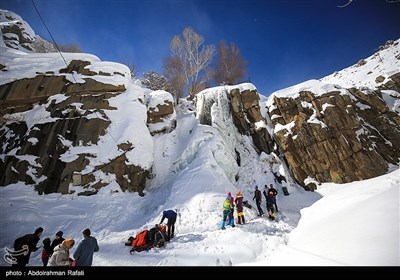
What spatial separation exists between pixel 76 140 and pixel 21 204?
4.87 meters

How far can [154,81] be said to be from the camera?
29562mm

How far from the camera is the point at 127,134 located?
14430 mm

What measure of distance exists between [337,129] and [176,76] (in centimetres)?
1925

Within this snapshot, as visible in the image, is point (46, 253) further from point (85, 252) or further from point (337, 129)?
point (337, 129)

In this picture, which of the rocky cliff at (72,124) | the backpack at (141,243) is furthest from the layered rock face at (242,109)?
the backpack at (141,243)

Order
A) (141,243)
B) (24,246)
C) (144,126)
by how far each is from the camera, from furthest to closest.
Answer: (144,126) < (141,243) < (24,246)

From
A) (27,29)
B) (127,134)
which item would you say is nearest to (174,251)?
(127,134)

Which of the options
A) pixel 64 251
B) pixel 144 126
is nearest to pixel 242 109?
pixel 144 126

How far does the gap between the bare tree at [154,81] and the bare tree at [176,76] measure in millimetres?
1839

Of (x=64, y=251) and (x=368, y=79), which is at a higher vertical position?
(x=368, y=79)

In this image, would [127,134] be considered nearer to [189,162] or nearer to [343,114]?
[189,162]

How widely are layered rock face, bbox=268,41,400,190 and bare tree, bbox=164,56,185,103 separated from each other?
12031mm

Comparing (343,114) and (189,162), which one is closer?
(189,162)
